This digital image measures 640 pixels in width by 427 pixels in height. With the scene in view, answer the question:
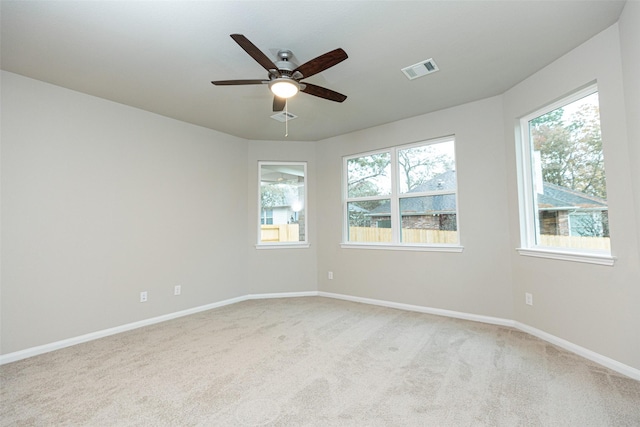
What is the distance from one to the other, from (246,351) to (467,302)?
261cm

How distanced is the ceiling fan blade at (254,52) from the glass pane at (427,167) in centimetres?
250

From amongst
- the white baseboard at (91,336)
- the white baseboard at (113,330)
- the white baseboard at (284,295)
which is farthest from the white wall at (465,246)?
the white baseboard at (91,336)

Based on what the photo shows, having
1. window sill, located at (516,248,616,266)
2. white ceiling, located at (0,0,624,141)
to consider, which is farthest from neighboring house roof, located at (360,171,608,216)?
white ceiling, located at (0,0,624,141)

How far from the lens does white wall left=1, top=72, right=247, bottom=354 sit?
9.04 ft

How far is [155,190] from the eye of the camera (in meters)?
3.79

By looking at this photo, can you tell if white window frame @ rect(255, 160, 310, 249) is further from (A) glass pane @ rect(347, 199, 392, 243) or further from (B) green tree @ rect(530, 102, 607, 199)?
(B) green tree @ rect(530, 102, 607, 199)

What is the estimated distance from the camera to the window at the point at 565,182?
2.54 meters

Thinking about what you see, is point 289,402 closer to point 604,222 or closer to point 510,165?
point 604,222

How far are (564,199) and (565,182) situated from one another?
160 mm

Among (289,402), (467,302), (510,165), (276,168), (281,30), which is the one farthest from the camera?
(276,168)

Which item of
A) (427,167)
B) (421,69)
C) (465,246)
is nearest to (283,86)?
(421,69)

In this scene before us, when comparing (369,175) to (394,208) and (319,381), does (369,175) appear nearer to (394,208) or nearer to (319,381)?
(394,208)

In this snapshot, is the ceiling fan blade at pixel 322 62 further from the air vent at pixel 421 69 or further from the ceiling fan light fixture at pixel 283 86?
the air vent at pixel 421 69

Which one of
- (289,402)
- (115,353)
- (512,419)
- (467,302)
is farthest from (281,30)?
(467,302)
